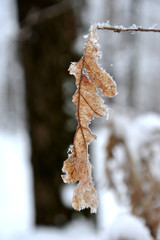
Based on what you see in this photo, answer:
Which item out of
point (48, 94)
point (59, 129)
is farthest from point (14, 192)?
point (48, 94)

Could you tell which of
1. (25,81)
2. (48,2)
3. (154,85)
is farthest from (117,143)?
(154,85)

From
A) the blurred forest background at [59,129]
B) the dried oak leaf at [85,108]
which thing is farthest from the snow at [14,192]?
the dried oak leaf at [85,108]

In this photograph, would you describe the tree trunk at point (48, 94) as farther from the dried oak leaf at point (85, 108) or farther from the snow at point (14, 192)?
the dried oak leaf at point (85, 108)

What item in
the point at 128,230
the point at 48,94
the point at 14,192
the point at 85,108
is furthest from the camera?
the point at 14,192

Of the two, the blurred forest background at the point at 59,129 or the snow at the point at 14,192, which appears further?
the snow at the point at 14,192

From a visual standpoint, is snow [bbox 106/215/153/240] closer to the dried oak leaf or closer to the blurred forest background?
the blurred forest background

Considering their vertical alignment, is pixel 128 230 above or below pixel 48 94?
below

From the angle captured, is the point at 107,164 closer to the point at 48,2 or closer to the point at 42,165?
the point at 42,165

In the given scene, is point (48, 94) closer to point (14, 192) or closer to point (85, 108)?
point (85, 108)

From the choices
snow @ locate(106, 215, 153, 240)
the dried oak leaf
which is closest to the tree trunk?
snow @ locate(106, 215, 153, 240)
